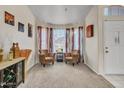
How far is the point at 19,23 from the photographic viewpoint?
526 centimetres

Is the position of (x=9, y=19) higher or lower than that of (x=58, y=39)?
higher

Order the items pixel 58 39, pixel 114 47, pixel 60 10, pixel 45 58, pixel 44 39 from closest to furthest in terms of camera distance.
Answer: pixel 114 47
pixel 60 10
pixel 45 58
pixel 44 39
pixel 58 39

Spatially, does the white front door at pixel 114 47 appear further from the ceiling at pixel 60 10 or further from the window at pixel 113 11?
the ceiling at pixel 60 10

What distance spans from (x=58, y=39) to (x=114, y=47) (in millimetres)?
5380

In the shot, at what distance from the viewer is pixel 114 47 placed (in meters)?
5.49

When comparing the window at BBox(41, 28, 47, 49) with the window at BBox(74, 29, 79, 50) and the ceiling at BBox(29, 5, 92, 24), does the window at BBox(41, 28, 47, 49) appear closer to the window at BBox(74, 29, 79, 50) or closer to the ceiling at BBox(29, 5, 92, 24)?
the window at BBox(74, 29, 79, 50)

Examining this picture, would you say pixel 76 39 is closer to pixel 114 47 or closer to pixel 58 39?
pixel 58 39

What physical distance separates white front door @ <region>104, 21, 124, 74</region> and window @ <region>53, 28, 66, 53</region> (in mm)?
5078

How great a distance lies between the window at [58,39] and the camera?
1036 cm

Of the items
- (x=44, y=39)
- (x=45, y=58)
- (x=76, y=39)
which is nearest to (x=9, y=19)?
(x=45, y=58)

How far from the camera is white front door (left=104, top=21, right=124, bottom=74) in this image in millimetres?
5477

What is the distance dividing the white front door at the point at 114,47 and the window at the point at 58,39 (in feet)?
16.7

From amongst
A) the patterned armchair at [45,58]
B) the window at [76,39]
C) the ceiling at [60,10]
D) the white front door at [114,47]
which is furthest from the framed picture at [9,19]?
the window at [76,39]
